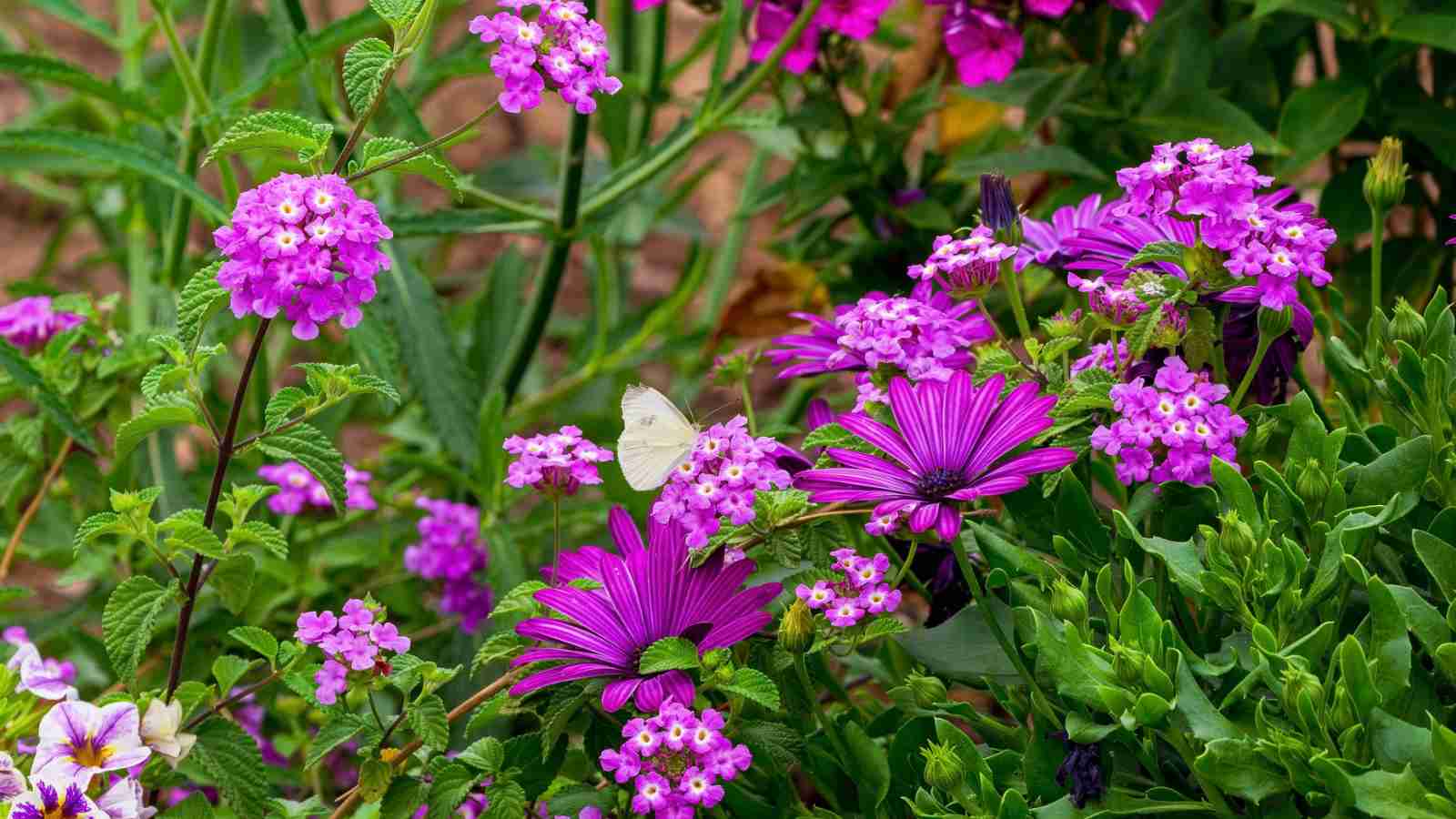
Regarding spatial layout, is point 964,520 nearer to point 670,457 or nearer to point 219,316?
point 670,457

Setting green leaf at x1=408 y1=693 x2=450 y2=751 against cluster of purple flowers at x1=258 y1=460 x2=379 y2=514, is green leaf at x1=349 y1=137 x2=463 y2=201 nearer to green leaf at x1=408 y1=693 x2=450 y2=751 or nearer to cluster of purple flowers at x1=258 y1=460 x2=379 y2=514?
green leaf at x1=408 y1=693 x2=450 y2=751

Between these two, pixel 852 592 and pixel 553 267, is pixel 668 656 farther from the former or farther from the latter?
pixel 553 267

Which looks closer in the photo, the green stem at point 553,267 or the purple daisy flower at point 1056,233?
the purple daisy flower at point 1056,233

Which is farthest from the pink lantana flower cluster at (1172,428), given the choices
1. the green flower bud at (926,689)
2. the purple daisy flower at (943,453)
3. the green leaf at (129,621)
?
the green leaf at (129,621)

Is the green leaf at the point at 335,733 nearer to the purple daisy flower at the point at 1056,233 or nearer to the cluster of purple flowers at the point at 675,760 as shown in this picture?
the cluster of purple flowers at the point at 675,760

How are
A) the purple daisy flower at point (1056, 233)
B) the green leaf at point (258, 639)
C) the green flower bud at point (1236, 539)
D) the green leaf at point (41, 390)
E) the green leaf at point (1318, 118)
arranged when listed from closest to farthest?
the green flower bud at point (1236, 539) < the green leaf at point (258, 639) < the purple daisy flower at point (1056, 233) < the green leaf at point (41, 390) < the green leaf at point (1318, 118)

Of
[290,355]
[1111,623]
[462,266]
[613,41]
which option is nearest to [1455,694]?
[1111,623]
